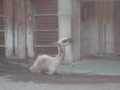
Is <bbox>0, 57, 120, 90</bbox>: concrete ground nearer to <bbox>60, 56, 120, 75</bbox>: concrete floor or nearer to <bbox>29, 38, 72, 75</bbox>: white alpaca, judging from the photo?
<bbox>60, 56, 120, 75</bbox>: concrete floor

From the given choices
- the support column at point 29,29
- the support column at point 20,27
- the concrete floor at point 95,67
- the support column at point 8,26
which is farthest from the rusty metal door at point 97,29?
the support column at point 8,26

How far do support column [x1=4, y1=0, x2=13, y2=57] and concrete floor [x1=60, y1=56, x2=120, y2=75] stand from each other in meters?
2.43

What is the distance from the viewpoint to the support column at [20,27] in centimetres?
1094

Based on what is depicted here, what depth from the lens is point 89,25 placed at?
1255 centimetres

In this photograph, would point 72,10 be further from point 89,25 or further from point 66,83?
point 66,83

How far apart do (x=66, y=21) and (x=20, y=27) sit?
1871mm

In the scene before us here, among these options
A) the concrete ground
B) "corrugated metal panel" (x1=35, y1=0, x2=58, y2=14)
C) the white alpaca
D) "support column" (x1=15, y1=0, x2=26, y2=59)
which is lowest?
the concrete ground

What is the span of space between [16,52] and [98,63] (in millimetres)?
3220

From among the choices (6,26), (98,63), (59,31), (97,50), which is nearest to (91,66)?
(98,63)

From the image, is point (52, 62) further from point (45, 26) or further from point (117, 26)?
point (117, 26)

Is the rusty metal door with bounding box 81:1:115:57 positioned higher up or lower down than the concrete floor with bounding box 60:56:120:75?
higher up

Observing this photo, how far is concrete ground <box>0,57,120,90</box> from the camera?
6.90 m

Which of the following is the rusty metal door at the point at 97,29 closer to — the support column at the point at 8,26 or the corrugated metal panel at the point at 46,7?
the corrugated metal panel at the point at 46,7

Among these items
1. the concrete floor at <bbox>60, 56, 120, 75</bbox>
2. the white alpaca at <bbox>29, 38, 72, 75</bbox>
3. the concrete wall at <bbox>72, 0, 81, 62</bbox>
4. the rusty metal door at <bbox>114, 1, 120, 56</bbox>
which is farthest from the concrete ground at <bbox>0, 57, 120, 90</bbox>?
the rusty metal door at <bbox>114, 1, 120, 56</bbox>
